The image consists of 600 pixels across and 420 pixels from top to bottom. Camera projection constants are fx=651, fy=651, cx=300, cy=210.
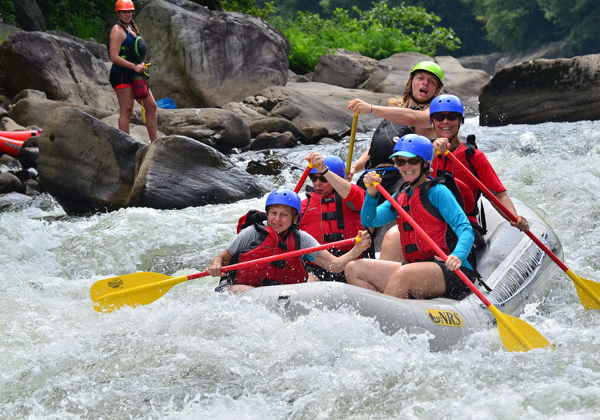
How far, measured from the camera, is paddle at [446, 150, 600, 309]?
424 centimetres

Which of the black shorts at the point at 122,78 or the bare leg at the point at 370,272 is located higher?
the black shorts at the point at 122,78

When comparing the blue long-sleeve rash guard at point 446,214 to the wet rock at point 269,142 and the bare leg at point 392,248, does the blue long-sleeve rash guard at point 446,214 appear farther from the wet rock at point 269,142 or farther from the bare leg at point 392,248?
the wet rock at point 269,142

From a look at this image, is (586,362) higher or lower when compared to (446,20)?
lower

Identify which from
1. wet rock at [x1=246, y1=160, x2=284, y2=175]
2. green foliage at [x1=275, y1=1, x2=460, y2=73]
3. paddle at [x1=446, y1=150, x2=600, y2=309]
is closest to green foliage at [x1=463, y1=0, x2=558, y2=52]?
green foliage at [x1=275, y1=1, x2=460, y2=73]

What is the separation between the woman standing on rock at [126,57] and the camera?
7492 millimetres

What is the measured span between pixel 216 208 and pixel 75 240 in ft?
4.96

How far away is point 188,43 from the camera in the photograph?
13062mm

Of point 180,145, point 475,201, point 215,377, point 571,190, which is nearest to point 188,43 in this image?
point 180,145

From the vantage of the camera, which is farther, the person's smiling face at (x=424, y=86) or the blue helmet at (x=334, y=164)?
the blue helmet at (x=334, y=164)

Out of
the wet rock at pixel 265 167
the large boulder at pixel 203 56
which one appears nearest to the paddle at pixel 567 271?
the wet rock at pixel 265 167

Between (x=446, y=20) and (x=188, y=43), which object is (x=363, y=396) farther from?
(x=446, y=20)

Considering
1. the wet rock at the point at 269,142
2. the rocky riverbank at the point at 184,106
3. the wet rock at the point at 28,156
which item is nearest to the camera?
the rocky riverbank at the point at 184,106

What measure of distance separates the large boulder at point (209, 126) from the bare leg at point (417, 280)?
22.2 ft

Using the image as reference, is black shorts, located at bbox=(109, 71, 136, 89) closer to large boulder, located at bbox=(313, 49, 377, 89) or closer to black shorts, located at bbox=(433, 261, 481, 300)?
black shorts, located at bbox=(433, 261, 481, 300)
